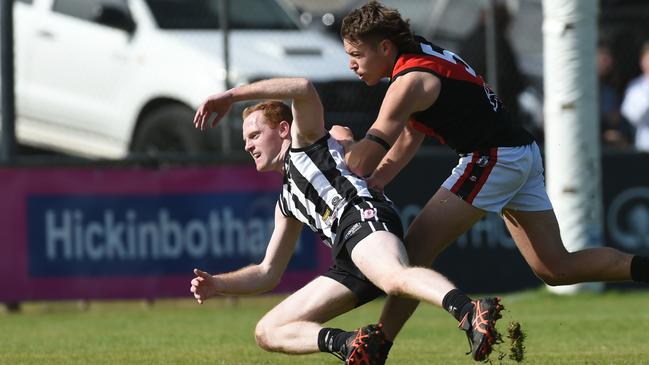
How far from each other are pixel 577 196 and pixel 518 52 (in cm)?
307

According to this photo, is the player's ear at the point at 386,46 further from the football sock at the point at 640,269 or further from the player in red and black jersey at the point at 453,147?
the football sock at the point at 640,269

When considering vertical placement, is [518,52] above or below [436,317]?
above

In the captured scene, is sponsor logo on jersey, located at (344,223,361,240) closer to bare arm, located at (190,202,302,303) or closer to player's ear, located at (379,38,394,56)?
bare arm, located at (190,202,302,303)

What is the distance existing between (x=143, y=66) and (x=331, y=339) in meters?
7.17

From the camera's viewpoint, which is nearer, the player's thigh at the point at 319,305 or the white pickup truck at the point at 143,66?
the player's thigh at the point at 319,305

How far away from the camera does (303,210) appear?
694 centimetres

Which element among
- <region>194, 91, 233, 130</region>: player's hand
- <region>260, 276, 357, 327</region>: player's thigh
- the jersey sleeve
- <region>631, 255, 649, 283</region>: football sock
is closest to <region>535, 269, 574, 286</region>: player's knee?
<region>631, 255, 649, 283</region>: football sock

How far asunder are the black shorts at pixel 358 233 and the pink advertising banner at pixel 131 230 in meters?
6.01

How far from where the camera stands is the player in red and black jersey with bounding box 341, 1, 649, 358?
677 cm

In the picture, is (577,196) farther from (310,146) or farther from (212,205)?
(310,146)

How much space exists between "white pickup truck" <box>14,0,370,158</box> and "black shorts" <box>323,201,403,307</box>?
6.39 meters

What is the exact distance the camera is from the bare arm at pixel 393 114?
6.57 m

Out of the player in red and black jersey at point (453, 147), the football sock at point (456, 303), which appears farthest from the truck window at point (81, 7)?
the football sock at point (456, 303)

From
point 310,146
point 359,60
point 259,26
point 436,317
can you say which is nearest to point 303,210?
point 310,146
